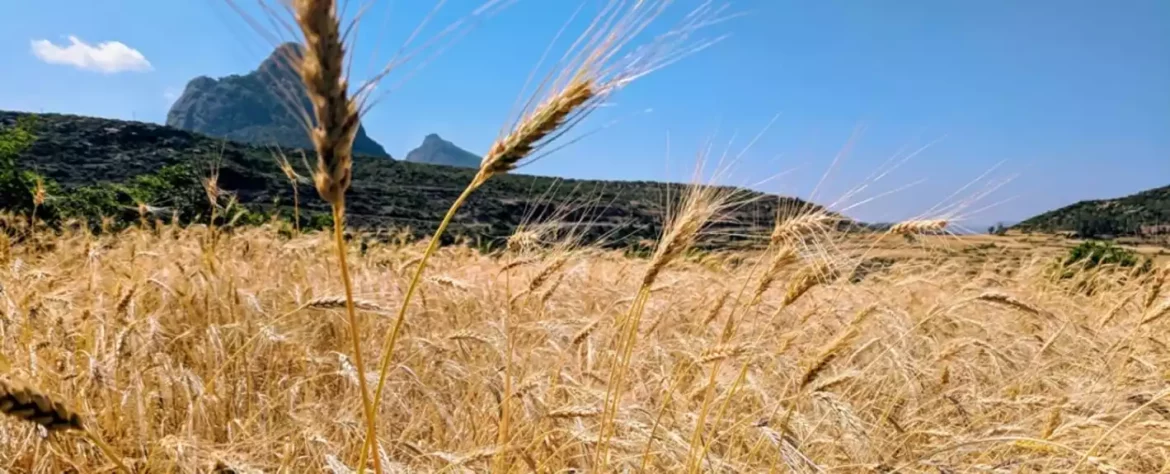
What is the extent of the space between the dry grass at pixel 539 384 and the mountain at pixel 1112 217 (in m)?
24.6

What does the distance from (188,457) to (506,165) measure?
130cm

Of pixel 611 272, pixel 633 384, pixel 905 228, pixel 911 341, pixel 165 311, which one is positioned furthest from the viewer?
pixel 611 272

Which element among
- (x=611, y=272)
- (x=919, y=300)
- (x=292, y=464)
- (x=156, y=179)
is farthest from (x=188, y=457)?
(x=156, y=179)

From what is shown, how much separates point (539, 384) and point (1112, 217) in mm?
35789

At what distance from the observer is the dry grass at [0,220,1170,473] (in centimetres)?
188

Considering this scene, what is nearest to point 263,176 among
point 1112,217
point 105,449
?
point 105,449

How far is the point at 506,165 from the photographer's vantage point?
93cm

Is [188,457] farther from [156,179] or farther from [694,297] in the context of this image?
[156,179]

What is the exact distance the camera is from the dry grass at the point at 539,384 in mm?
1877

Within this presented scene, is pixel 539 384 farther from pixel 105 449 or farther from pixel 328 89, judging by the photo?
pixel 328 89

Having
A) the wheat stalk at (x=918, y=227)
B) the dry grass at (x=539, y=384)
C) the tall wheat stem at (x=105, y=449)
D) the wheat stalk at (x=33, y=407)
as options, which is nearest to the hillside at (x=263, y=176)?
the dry grass at (x=539, y=384)

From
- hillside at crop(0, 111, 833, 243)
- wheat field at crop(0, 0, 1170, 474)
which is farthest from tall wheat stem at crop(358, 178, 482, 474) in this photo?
hillside at crop(0, 111, 833, 243)

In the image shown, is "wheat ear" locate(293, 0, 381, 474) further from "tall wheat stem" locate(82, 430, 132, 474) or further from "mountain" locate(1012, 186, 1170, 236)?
"mountain" locate(1012, 186, 1170, 236)

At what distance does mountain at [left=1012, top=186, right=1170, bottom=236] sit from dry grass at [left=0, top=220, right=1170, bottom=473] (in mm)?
24602
